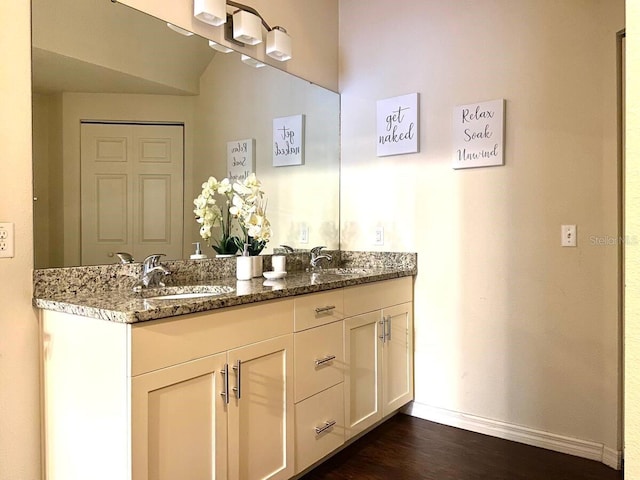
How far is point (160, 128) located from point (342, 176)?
1.33 meters

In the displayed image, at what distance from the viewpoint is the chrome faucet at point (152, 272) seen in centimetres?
185

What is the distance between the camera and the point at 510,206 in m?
2.44

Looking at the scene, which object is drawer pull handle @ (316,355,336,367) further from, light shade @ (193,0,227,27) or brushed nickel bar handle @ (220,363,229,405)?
light shade @ (193,0,227,27)

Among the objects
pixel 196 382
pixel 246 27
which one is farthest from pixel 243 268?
pixel 246 27

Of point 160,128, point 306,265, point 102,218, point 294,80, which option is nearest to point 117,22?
point 160,128

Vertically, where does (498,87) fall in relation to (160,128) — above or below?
above

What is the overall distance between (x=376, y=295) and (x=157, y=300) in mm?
1188

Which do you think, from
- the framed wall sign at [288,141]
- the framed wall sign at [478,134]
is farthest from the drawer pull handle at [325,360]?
the framed wall sign at [478,134]

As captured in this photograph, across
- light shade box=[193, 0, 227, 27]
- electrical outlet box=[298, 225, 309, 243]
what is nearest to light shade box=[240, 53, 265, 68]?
light shade box=[193, 0, 227, 27]

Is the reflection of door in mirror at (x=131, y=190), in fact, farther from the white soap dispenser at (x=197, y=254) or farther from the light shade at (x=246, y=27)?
the light shade at (x=246, y=27)

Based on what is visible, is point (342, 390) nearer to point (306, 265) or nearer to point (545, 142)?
point (306, 265)

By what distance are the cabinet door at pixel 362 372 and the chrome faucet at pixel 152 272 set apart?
0.87 m

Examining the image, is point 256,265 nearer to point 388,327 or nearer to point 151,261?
point 151,261

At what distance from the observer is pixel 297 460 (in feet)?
6.26
